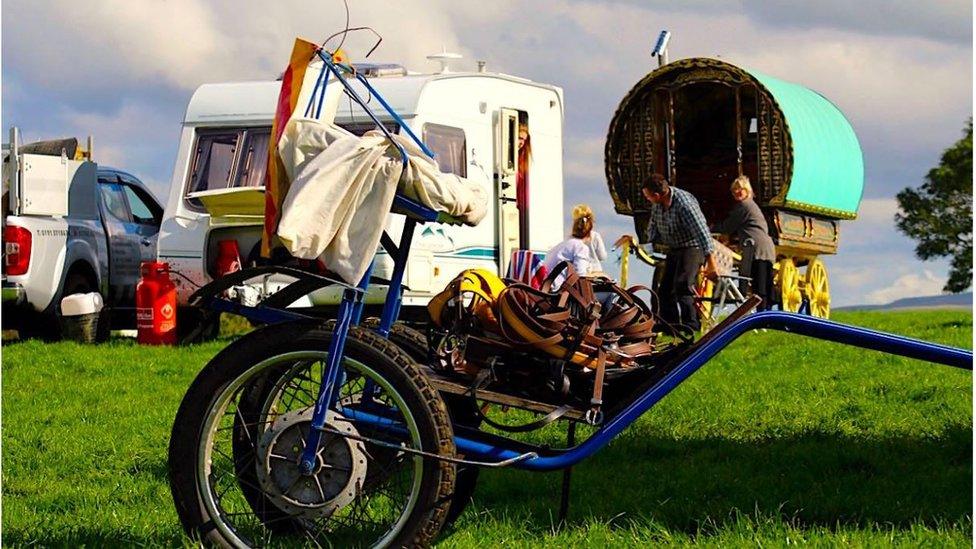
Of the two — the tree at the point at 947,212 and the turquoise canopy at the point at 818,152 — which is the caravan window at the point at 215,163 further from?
the tree at the point at 947,212

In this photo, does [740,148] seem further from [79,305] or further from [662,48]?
[79,305]

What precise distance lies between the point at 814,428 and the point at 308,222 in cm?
409

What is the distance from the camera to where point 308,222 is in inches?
175

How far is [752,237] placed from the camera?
1562 centimetres

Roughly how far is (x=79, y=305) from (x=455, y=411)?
33.9ft

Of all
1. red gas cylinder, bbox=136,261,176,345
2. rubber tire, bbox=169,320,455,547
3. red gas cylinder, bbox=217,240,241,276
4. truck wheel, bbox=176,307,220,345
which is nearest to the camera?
rubber tire, bbox=169,320,455,547

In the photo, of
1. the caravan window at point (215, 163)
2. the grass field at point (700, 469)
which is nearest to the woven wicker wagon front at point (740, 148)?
the caravan window at point (215, 163)

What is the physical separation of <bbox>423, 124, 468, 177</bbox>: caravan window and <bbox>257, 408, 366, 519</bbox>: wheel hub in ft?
32.6

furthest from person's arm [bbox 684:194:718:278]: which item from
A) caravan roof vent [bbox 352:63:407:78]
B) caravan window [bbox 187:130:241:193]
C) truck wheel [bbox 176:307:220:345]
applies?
truck wheel [bbox 176:307:220:345]

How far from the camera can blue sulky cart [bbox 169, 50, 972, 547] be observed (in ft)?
14.5

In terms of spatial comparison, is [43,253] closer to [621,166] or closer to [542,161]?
[542,161]

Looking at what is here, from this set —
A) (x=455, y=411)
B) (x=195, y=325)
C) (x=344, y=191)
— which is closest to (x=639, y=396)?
(x=455, y=411)

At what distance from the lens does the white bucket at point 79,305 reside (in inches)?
570

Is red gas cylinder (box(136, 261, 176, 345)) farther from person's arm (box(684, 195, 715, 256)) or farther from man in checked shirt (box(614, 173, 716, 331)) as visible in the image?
person's arm (box(684, 195, 715, 256))
